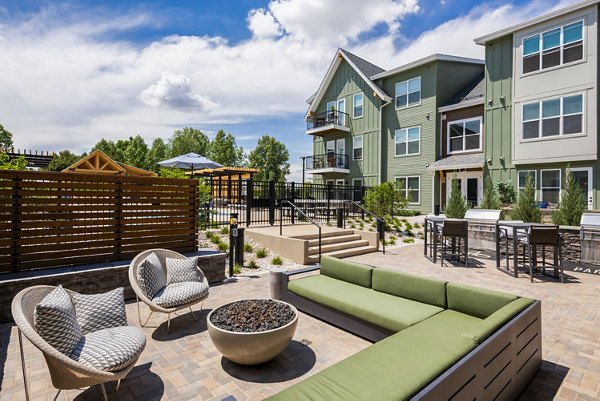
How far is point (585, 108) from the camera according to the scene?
1329cm

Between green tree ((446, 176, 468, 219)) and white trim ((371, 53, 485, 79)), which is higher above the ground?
white trim ((371, 53, 485, 79))

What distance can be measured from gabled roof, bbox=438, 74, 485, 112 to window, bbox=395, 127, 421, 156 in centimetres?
201

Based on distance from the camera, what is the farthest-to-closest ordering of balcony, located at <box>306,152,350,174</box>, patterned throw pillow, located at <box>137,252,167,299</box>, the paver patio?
1. balcony, located at <box>306,152,350,174</box>
2. patterned throw pillow, located at <box>137,252,167,299</box>
3. the paver patio

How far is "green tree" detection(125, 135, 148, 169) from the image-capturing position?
42.9m

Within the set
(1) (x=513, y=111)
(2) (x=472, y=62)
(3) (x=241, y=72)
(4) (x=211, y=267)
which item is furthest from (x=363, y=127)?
(4) (x=211, y=267)

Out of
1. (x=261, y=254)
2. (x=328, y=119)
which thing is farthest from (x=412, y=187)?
(x=261, y=254)

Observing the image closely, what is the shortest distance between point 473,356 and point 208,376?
2.54 m

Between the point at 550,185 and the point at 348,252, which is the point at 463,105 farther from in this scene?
the point at 348,252

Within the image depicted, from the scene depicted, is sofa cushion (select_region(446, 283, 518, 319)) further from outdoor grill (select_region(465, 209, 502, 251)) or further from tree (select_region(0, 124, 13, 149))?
tree (select_region(0, 124, 13, 149))

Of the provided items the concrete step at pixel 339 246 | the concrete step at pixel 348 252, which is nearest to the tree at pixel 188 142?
the concrete step at pixel 339 246

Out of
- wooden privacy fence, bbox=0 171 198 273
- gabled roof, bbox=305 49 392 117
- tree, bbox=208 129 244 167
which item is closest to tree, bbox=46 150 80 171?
tree, bbox=208 129 244 167

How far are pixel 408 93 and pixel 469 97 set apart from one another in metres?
3.59

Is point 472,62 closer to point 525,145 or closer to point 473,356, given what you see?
point 525,145

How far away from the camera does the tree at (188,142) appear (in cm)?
4809
